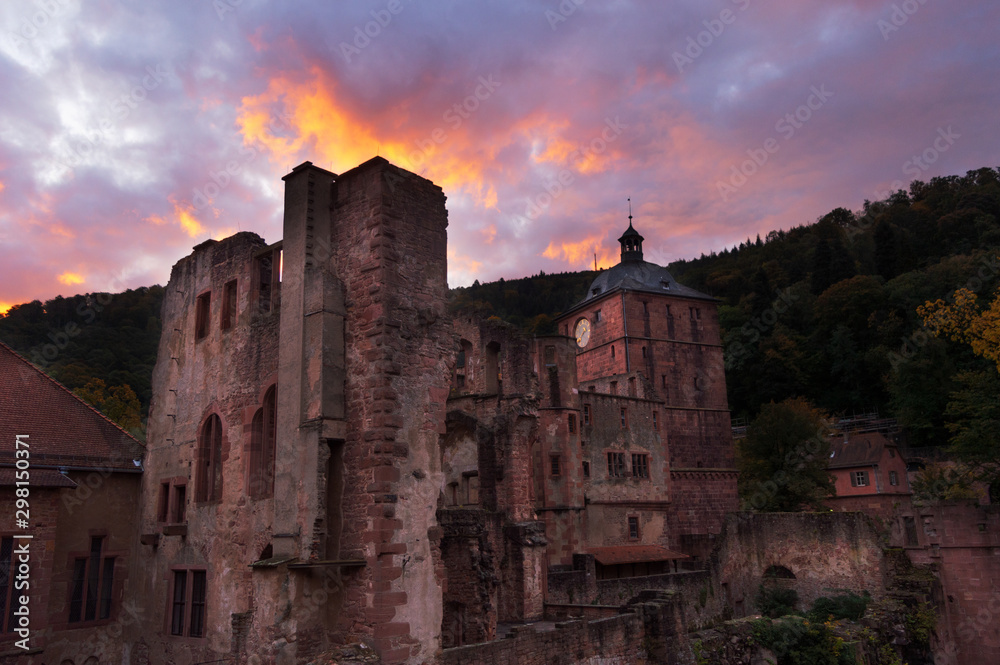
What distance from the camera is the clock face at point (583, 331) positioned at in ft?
160

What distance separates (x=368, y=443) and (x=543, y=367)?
1792 cm

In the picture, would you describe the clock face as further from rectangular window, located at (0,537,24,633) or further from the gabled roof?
rectangular window, located at (0,537,24,633)

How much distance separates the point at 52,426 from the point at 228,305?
18.3ft

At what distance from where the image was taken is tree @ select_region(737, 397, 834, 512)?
1522 inches

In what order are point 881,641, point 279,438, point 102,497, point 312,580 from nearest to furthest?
point 312,580
point 279,438
point 102,497
point 881,641

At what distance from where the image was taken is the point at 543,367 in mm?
29891

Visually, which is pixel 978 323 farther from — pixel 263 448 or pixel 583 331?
pixel 263 448

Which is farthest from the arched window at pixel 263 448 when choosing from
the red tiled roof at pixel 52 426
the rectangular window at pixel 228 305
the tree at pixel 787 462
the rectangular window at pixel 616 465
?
the tree at pixel 787 462

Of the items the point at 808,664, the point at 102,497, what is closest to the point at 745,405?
the point at 808,664

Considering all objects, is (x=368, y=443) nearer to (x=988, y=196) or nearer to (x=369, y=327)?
(x=369, y=327)

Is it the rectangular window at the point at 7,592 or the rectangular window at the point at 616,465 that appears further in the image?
the rectangular window at the point at 616,465

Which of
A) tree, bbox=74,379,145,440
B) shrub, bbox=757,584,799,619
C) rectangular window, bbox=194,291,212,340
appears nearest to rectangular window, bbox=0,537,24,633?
rectangular window, bbox=194,291,212,340

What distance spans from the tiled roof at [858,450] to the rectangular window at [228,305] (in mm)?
43429

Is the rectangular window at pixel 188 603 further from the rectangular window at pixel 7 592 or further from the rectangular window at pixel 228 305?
the rectangular window at pixel 228 305
